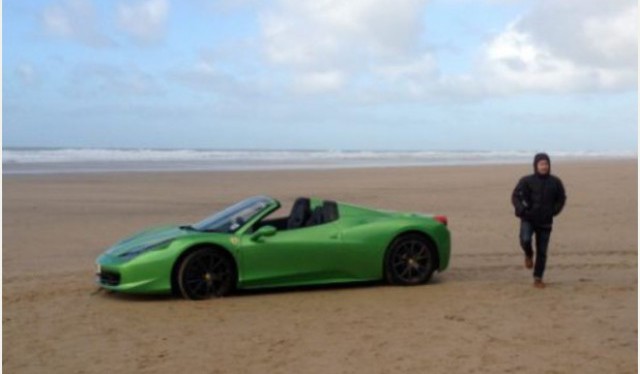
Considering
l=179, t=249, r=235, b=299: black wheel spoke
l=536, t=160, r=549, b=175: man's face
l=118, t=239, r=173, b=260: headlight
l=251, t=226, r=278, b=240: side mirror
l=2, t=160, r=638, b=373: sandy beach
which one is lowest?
l=2, t=160, r=638, b=373: sandy beach

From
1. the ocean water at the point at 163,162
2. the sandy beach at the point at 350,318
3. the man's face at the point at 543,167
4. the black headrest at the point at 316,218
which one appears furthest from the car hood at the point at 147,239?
the ocean water at the point at 163,162

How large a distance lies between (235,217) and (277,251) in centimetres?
68

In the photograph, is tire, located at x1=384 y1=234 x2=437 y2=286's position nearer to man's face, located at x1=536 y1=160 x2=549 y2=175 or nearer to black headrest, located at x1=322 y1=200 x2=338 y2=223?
black headrest, located at x1=322 y1=200 x2=338 y2=223

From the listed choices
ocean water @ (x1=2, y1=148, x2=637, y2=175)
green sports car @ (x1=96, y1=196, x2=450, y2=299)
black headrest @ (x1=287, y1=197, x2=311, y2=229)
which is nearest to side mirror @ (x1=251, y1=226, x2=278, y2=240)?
green sports car @ (x1=96, y1=196, x2=450, y2=299)

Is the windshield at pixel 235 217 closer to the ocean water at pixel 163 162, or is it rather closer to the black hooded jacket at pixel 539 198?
the black hooded jacket at pixel 539 198

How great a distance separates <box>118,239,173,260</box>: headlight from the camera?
797cm

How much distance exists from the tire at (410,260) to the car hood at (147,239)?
2.15 meters

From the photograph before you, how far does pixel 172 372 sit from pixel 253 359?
1.93 feet

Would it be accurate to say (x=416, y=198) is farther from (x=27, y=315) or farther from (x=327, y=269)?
(x=27, y=315)

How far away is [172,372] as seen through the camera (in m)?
5.43

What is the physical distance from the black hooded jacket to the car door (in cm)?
193

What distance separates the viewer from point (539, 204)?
8.45 m

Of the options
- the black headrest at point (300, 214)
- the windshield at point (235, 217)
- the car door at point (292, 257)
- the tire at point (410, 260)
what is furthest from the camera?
the black headrest at point (300, 214)

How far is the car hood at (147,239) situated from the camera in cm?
819
